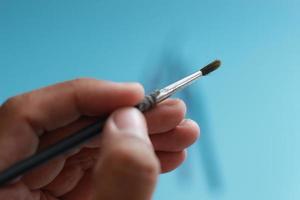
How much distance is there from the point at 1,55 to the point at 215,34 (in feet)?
0.91

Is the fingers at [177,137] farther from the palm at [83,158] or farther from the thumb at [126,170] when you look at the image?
the thumb at [126,170]

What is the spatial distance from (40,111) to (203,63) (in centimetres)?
24

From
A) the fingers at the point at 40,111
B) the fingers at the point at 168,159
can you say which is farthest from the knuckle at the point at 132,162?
the fingers at the point at 168,159

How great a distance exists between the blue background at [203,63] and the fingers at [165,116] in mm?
110

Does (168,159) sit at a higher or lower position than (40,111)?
lower

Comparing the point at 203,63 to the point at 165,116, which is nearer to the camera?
the point at 165,116

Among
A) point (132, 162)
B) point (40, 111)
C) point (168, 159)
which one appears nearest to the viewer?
point (132, 162)

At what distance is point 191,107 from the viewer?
0.50 m

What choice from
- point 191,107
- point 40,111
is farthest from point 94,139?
point 191,107

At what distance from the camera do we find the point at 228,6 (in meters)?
0.51

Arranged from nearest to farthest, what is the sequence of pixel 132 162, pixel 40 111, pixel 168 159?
pixel 132 162, pixel 40 111, pixel 168 159

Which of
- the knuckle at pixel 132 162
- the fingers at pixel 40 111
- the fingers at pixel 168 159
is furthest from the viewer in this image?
the fingers at pixel 168 159

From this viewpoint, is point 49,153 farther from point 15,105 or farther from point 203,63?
point 203,63

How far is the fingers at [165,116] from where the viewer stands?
14.9 inches
